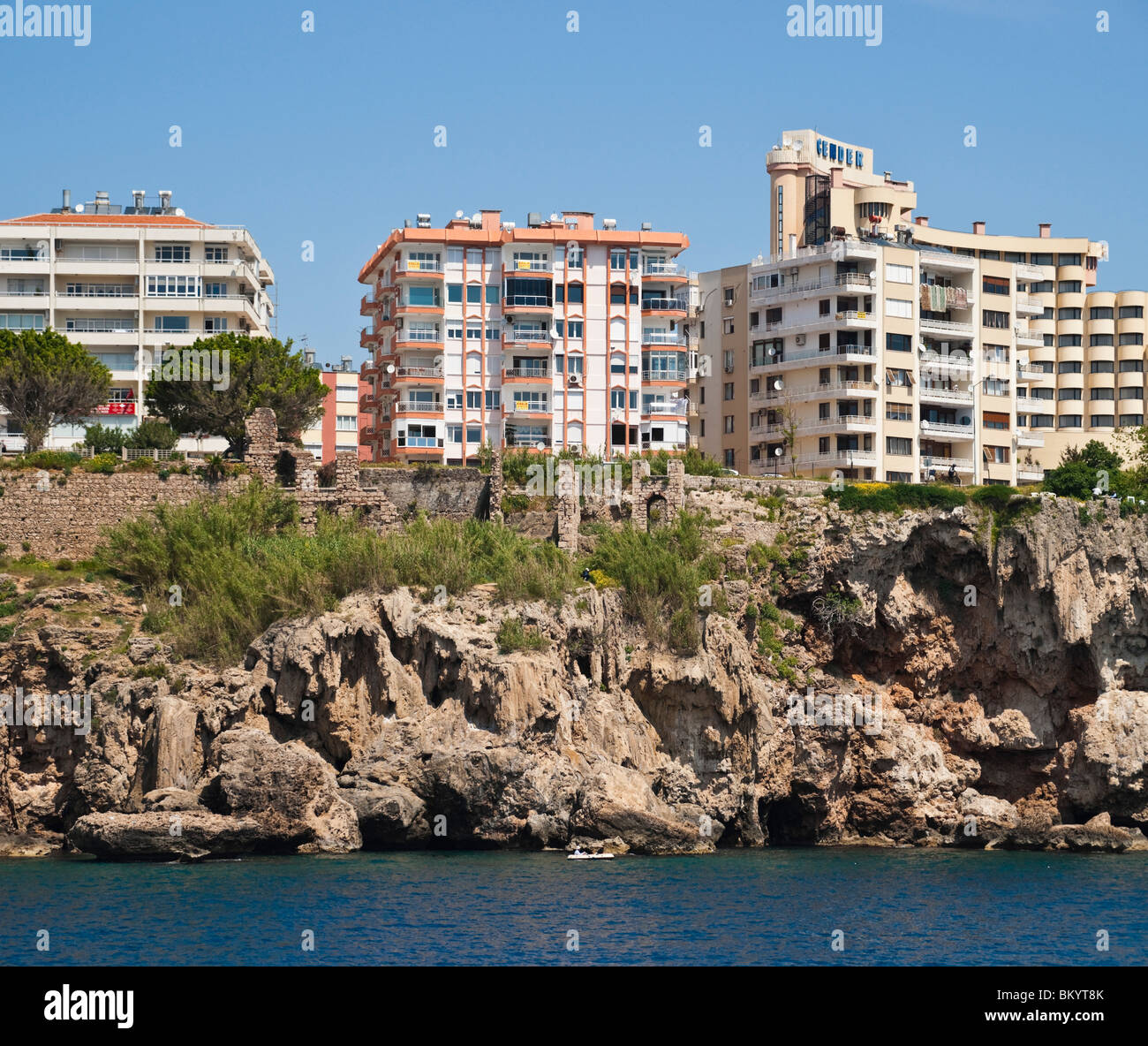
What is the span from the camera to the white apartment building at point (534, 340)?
8850 cm

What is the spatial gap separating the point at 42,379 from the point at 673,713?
32.5 m

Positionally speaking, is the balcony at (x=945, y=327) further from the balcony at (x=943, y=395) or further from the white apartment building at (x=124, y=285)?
the white apartment building at (x=124, y=285)

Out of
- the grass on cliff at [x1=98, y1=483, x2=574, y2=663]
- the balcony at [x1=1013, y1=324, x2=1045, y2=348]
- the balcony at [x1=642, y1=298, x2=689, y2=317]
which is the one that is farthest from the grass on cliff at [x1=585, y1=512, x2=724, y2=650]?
the balcony at [x1=1013, y1=324, x2=1045, y2=348]

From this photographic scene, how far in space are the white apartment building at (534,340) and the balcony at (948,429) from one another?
14006mm

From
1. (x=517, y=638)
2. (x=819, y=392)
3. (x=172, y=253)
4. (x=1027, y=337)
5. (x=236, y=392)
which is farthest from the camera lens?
(x=1027, y=337)

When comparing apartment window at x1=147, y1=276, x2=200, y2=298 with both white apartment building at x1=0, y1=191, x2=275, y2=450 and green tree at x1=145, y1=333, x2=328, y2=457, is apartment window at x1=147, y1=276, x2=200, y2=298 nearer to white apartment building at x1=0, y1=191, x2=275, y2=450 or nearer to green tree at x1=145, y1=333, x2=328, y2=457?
white apartment building at x1=0, y1=191, x2=275, y2=450

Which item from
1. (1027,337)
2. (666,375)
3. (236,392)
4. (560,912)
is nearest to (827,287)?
(666,375)

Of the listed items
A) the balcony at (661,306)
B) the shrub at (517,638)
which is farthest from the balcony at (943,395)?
the shrub at (517,638)

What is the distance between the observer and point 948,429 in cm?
9438

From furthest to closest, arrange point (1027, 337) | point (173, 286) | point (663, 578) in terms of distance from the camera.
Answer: point (1027, 337), point (173, 286), point (663, 578)

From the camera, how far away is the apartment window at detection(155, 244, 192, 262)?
95375mm

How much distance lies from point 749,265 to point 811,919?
55097 millimetres

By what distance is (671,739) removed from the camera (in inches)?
2463

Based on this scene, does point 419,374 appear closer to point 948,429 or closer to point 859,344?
point 859,344
